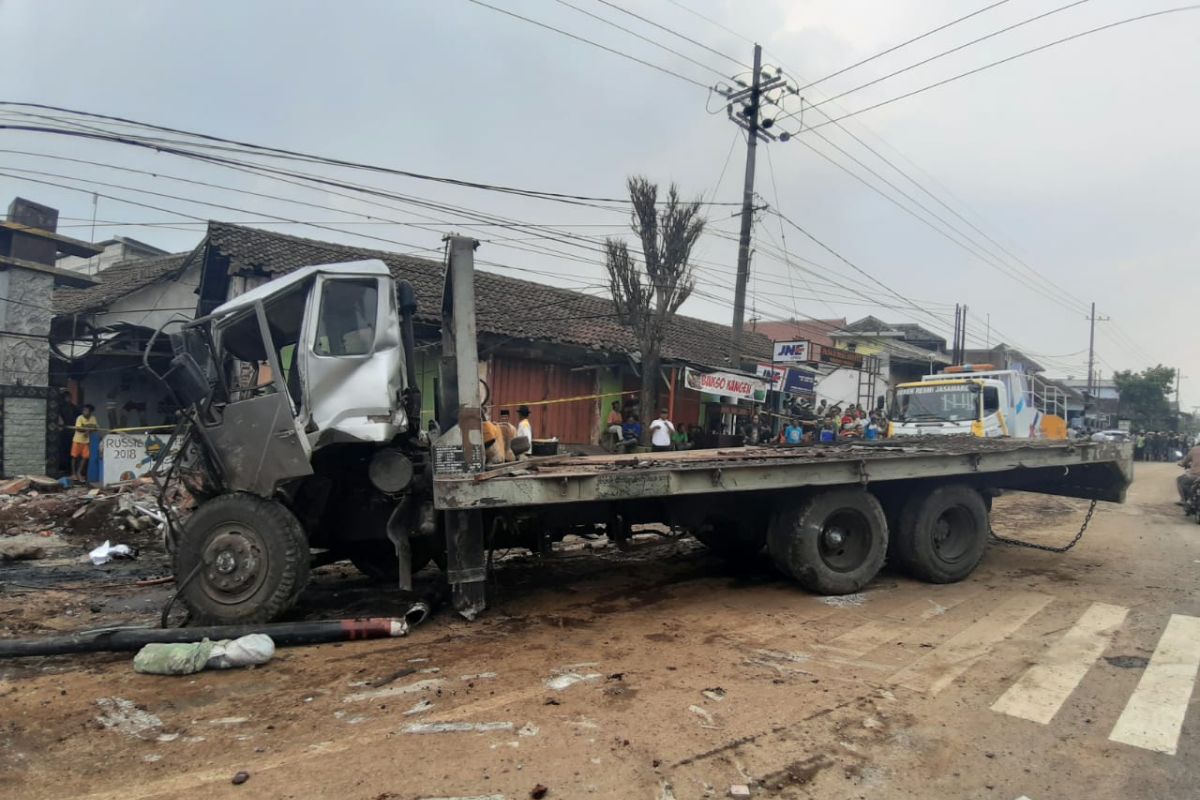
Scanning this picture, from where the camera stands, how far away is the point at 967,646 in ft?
16.7

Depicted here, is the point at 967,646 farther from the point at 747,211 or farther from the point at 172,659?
the point at 747,211

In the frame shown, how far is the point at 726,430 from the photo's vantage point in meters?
20.8

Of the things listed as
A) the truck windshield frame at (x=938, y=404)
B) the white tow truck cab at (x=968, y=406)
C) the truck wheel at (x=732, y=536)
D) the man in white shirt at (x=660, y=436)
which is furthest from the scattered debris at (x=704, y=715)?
the truck windshield frame at (x=938, y=404)

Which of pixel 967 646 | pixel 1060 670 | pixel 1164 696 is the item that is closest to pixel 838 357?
pixel 967 646

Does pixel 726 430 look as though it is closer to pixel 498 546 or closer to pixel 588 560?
pixel 588 560

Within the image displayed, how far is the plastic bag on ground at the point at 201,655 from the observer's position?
168 inches

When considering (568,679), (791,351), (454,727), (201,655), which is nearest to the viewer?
(454,727)

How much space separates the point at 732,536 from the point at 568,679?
3.27 metres

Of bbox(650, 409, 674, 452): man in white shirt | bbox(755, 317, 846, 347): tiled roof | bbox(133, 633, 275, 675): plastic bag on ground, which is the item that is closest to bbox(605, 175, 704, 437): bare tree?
bbox(650, 409, 674, 452): man in white shirt

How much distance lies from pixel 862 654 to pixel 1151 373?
55.0m

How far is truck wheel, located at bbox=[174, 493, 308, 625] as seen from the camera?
4.89m

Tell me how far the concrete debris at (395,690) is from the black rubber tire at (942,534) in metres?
4.92

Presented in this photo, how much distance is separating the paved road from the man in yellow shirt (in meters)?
10.0

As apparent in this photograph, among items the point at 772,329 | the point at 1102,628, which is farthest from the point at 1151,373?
the point at 1102,628
